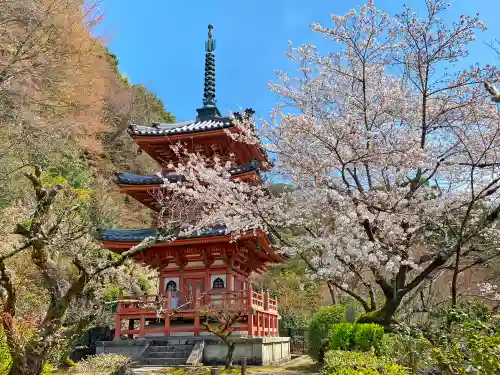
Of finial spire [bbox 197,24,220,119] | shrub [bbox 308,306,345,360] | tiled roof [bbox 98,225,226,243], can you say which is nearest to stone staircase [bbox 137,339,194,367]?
tiled roof [bbox 98,225,226,243]

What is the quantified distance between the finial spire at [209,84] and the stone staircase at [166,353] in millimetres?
8800

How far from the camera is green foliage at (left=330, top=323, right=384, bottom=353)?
782 centimetres

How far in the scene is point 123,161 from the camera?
34094mm

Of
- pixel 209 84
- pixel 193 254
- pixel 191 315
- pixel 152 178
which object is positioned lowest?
pixel 191 315

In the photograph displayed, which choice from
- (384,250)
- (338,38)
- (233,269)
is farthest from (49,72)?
(384,250)

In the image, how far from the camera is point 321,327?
44.7ft

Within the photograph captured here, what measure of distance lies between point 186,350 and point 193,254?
3.32 metres

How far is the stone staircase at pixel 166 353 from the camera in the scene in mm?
12664

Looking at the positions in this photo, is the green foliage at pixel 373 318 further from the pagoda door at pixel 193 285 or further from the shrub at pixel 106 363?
the pagoda door at pixel 193 285

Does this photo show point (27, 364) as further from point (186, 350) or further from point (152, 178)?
point (152, 178)

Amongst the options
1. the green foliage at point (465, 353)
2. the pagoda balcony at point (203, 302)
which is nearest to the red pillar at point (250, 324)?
the pagoda balcony at point (203, 302)

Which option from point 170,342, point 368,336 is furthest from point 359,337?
point 170,342

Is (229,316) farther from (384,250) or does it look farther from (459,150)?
(459,150)

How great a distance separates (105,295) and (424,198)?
13799 millimetres
